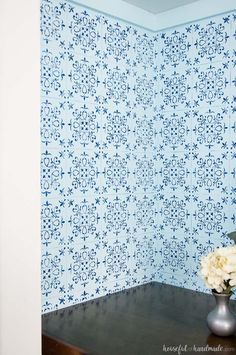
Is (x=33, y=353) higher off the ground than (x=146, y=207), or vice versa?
(x=146, y=207)

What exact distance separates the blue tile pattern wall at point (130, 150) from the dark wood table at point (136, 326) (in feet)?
0.28

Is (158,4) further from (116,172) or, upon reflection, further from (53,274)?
(53,274)

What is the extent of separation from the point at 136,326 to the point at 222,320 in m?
0.28

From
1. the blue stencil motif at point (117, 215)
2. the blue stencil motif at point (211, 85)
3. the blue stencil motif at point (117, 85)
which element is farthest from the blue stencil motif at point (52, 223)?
the blue stencil motif at point (211, 85)

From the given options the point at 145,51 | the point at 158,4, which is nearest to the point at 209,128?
the point at 145,51

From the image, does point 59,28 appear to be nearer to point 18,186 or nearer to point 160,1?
point 160,1

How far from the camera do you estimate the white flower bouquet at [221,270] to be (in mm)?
1262

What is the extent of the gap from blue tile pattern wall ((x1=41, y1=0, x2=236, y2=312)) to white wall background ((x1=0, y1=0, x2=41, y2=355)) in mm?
786

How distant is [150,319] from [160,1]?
49.7 inches

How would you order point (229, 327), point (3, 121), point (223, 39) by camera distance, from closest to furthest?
1. point (3, 121)
2. point (229, 327)
3. point (223, 39)

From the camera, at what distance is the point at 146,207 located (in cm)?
187

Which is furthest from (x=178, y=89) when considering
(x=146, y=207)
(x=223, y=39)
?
(x=146, y=207)

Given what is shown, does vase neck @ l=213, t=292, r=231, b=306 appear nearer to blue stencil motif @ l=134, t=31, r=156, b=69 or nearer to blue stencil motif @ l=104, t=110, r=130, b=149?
blue stencil motif @ l=104, t=110, r=130, b=149

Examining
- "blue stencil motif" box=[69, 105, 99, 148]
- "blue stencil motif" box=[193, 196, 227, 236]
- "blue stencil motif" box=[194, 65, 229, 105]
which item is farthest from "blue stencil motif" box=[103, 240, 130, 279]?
"blue stencil motif" box=[194, 65, 229, 105]
